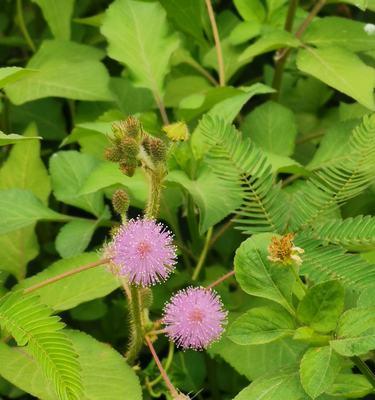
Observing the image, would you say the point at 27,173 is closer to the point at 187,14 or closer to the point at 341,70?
the point at 187,14

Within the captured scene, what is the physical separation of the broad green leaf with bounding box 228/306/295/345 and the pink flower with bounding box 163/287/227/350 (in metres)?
0.07

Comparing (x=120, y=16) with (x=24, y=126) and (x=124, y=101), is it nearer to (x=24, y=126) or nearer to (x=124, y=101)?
(x=124, y=101)

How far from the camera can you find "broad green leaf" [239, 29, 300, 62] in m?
1.22

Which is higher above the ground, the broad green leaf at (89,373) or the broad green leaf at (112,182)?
the broad green leaf at (112,182)

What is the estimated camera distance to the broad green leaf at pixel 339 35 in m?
1.29

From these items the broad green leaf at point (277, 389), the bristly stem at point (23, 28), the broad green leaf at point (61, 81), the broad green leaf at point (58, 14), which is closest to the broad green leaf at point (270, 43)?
the broad green leaf at point (61, 81)

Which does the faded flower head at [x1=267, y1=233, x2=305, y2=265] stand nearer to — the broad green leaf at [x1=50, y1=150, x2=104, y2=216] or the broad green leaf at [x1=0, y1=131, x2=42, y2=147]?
the broad green leaf at [x1=0, y1=131, x2=42, y2=147]

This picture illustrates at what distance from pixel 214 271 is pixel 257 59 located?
58cm

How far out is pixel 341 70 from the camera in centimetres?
121

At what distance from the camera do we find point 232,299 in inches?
47.4

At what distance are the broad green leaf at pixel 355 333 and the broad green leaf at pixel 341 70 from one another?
1.48 feet

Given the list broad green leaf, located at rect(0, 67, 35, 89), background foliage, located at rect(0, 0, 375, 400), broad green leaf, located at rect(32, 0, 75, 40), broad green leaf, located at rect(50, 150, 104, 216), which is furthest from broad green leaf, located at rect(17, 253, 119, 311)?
broad green leaf, located at rect(32, 0, 75, 40)

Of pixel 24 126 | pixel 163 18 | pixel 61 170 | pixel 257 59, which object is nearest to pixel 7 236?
pixel 61 170

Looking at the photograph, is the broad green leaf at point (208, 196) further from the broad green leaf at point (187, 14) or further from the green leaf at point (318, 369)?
the broad green leaf at point (187, 14)
